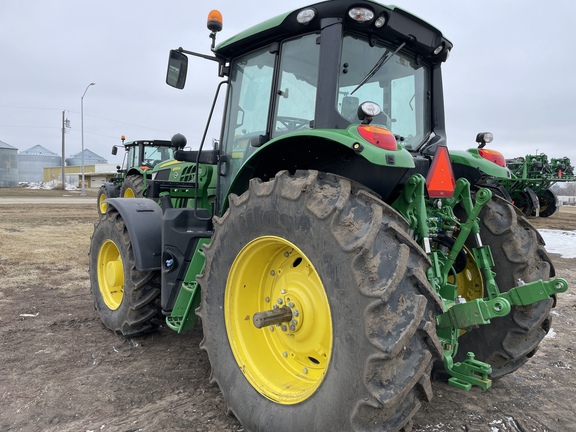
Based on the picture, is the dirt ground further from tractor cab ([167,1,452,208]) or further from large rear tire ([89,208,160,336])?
tractor cab ([167,1,452,208])

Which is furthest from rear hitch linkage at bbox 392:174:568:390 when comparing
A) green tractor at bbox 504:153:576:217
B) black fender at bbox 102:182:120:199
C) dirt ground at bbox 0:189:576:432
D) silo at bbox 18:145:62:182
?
silo at bbox 18:145:62:182

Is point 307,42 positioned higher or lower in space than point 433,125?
higher

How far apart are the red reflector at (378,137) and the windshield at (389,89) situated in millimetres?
507

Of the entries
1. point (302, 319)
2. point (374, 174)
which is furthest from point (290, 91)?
point (302, 319)

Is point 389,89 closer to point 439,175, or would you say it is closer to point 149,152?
point 439,175

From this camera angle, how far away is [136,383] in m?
3.11

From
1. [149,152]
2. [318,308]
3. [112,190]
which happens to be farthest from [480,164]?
[112,190]

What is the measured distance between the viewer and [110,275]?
403 centimetres

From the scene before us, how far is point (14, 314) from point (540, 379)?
191 inches

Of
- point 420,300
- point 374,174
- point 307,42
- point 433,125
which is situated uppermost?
point 307,42

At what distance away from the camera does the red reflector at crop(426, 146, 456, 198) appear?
8.90ft

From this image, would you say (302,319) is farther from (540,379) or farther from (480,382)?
(540,379)

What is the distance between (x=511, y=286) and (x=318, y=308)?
141cm

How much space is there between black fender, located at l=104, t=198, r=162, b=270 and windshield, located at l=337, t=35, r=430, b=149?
1908 millimetres
